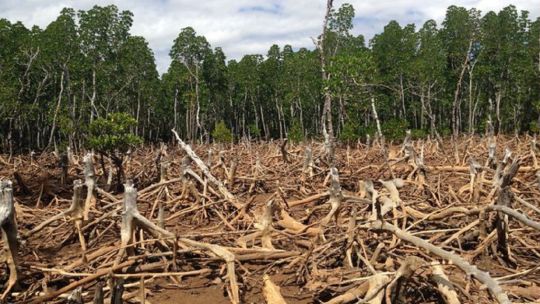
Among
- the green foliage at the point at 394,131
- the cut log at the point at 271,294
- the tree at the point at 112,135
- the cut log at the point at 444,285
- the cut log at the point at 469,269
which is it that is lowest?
the green foliage at the point at 394,131

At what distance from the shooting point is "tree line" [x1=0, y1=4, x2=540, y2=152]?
2738 cm

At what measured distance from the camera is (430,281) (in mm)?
3377

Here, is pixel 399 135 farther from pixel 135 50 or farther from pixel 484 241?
pixel 484 241

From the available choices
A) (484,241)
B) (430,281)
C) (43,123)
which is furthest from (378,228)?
(43,123)

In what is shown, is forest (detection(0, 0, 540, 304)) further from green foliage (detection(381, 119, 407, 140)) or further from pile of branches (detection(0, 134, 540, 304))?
green foliage (detection(381, 119, 407, 140))

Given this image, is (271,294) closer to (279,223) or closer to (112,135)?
(279,223)

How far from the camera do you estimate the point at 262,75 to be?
4197 centimetres

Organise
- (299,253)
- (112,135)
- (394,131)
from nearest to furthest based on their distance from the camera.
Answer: (299,253)
(112,135)
(394,131)

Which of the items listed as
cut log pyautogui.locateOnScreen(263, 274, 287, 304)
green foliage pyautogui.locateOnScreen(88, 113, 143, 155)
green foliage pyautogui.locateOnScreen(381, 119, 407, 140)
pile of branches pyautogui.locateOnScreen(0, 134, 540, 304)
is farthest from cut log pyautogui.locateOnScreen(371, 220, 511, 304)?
green foliage pyautogui.locateOnScreen(381, 119, 407, 140)

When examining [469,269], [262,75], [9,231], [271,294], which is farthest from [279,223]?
[262,75]

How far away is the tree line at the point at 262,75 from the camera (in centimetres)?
2738

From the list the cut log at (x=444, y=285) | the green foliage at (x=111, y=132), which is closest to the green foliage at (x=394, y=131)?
the green foliage at (x=111, y=132)

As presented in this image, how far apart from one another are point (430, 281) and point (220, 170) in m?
7.55

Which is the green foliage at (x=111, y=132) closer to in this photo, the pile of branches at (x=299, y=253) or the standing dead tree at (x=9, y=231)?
the pile of branches at (x=299, y=253)
